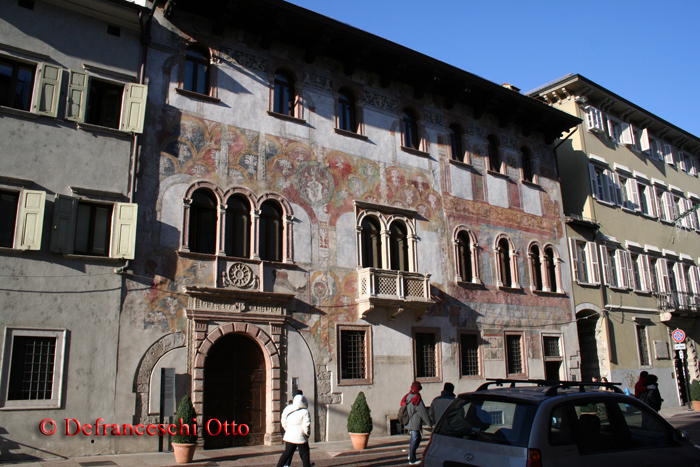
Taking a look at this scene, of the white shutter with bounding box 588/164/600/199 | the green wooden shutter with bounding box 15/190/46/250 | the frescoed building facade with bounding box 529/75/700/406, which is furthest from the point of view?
the white shutter with bounding box 588/164/600/199

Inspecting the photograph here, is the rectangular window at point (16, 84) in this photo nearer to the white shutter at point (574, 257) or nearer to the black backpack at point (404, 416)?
the black backpack at point (404, 416)

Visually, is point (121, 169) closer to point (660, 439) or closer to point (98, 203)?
point (98, 203)

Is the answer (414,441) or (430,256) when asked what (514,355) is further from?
(414,441)

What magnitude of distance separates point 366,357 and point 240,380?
Answer: 12.9ft

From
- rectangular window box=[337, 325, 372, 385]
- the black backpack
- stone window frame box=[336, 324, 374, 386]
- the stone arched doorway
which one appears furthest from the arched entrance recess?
the black backpack

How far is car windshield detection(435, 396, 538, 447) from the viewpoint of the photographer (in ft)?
17.8

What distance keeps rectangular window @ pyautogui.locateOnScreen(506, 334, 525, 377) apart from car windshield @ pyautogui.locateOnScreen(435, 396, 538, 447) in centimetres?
1469

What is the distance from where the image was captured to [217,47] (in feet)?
52.3

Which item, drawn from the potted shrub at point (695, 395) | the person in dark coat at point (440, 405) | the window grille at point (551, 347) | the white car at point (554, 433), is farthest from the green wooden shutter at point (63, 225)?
the potted shrub at point (695, 395)

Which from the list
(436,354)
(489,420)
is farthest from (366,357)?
(489,420)

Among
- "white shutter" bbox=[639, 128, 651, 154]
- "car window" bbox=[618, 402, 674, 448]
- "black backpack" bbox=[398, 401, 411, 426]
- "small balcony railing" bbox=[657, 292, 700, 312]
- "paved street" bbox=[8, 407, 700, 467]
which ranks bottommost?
"paved street" bbox=[8, 407, 700, 467]

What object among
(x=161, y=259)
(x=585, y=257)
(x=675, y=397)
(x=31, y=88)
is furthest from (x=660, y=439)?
(x=675, y=397)

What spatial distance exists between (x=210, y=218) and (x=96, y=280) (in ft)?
10.8

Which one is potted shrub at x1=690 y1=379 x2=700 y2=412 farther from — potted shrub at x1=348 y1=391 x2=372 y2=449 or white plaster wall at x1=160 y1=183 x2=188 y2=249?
white plaster wall at x1=160 y1=183 x2=188 y2=249
